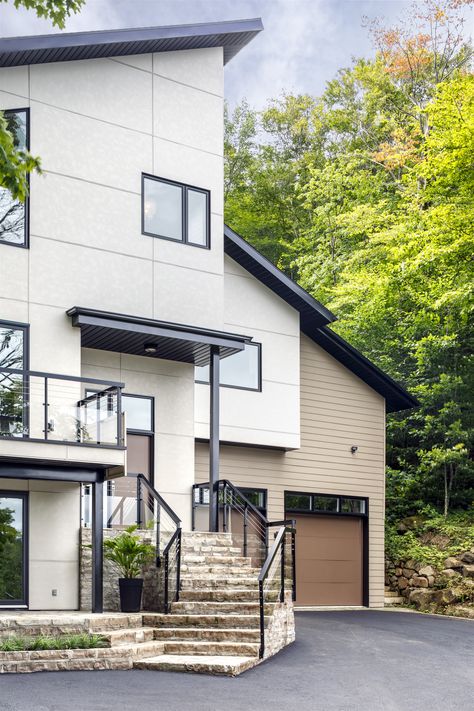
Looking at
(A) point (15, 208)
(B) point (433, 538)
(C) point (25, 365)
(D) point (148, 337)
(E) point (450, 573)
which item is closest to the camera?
(C) point (25, 365)

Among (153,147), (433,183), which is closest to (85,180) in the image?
(153,147)

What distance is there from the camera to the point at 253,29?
19.1 metres

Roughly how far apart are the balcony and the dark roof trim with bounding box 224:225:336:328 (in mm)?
5954

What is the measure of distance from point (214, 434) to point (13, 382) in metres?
4.47

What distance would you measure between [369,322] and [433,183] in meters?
4.65

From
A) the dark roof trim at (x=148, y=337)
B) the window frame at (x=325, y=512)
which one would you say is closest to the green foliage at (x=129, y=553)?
the dark roof trim at (x=148, y=337)

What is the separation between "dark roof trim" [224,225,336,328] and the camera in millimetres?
20141

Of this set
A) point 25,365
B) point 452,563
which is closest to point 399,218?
point 452,563

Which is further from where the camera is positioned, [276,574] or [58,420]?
[58,420]

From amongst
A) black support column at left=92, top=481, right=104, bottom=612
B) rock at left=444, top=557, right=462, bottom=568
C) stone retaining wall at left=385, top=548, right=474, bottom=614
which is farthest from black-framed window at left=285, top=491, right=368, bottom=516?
black support column at left=92, top=481, right=104, bottom=612

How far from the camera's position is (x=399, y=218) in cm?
2681

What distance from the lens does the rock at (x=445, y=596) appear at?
20475 millimetres

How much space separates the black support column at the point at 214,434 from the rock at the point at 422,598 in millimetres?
6768

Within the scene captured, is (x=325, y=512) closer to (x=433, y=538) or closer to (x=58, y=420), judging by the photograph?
(x=433, y=538)
